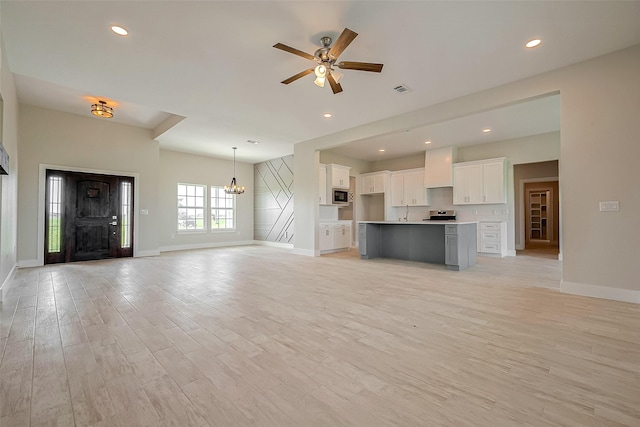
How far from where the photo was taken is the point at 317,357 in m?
1.93

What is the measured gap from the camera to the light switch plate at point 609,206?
3.27 m

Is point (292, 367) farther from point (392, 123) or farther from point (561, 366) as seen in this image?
point (392, 123)

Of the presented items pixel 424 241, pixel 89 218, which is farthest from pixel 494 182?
pixel 89 218

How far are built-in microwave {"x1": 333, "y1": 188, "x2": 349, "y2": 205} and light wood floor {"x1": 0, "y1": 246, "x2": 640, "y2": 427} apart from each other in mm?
4596

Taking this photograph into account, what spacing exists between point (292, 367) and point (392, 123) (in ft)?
15.8

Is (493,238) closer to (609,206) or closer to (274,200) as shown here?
(609,206)

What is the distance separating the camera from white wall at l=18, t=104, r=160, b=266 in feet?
18.0

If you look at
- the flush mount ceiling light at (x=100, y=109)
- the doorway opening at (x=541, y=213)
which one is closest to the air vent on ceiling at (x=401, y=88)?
the flush mount ceiling light at (x=100, y=109)

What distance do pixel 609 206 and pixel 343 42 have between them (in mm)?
3701

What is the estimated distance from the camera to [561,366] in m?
1.81

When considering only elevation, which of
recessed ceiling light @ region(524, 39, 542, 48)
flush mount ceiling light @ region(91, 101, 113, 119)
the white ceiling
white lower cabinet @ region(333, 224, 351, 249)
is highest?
flush mount ceiling light @ region(91, 101, 113, 119)

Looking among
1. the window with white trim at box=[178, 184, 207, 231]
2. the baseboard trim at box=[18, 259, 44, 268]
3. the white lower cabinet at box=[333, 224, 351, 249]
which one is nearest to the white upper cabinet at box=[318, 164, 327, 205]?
the white lower cabinet at box=[333, 224, 351, 249]

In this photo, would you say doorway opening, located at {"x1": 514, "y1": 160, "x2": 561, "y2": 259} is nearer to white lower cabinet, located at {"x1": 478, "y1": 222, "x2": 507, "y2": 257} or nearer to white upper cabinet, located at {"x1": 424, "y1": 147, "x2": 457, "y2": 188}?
white lower cabinet, located at {"x1": 478, "y1": 222, "x2": 507, "y2": 257}

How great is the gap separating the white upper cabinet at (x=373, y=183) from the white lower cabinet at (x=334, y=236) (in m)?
1.62
